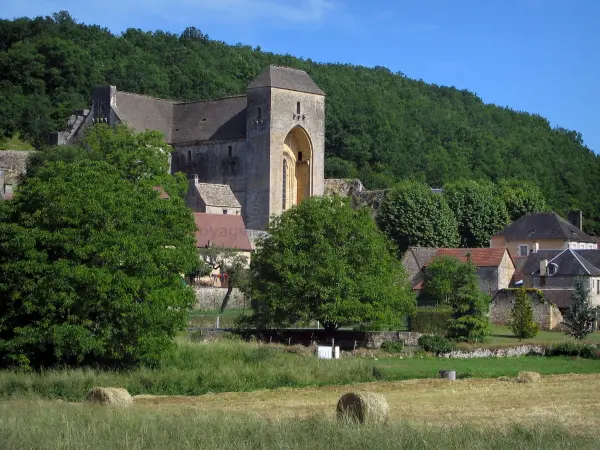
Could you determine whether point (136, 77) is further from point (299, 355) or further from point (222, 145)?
point (299, 355)

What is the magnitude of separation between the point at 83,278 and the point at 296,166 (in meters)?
46.6

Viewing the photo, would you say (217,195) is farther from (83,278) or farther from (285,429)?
(285,429)

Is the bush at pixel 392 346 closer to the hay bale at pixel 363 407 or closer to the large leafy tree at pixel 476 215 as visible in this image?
the hay bale at pixel 363 407

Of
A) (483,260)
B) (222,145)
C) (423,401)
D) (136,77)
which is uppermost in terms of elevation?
(136,77)

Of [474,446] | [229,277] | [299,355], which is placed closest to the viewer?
[474,446]

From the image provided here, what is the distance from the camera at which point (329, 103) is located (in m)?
111

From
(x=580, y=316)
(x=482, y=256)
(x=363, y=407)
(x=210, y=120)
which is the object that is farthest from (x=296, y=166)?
(x=363, y=407)

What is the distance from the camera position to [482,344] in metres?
44.3

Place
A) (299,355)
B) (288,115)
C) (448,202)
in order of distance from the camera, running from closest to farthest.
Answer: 1. (299,355)
2. (288,115)
3. (448,202)

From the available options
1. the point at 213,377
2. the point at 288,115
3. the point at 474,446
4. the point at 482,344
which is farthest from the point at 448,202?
the point at 474,446

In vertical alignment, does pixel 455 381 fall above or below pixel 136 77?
below

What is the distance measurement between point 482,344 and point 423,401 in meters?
18.4

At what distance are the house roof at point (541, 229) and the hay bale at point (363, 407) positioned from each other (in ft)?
192

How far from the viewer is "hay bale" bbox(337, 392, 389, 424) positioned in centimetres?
2153
